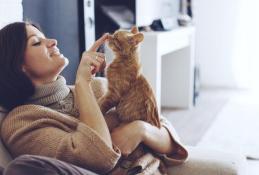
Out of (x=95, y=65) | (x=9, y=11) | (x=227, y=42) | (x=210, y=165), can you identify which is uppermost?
(x=9, y=11)

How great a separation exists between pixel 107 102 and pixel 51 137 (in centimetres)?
27

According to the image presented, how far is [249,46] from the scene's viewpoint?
4.92 m

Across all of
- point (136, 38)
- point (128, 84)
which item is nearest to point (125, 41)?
point (136, 38)

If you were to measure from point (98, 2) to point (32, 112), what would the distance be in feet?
6.11

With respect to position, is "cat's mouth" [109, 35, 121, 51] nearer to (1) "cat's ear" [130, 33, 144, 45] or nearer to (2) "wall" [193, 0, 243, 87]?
(1) "cat's ear" [130, 33, 144, 45]

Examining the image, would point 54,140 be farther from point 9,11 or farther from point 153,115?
point 9,11

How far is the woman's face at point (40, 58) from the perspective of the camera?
1378mm

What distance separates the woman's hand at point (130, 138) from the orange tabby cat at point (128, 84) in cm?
6

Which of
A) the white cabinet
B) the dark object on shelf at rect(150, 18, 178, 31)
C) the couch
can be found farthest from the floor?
the couch

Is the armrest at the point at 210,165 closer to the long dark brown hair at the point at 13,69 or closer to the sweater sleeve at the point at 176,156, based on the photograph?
the sweater sleeve at the point at 176,156

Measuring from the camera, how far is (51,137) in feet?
4.10

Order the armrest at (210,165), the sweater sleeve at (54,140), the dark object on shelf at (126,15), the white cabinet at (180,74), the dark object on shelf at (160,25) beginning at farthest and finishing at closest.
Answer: the white cabinet at (180,74), the dark object on shelf at (160,25), the dark object on shelf at (126,15), the armrest at (210,165), the sweater sleeve at (54,140)

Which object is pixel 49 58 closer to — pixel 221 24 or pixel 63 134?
pixel 63 134

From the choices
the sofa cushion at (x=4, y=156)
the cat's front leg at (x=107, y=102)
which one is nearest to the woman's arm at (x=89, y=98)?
the cat's front leg at (x=107, y=102)
